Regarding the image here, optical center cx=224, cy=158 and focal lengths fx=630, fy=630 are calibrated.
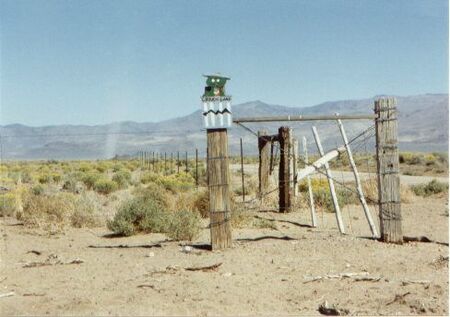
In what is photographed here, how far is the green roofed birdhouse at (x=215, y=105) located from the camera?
10750 millimetres

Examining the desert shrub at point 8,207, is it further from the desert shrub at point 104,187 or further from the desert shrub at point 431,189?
the desert shrub at point 431,189

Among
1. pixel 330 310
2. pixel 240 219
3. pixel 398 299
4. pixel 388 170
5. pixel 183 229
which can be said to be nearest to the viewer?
pixel 330 310

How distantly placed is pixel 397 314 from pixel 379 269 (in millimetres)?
2343

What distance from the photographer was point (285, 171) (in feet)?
54.6

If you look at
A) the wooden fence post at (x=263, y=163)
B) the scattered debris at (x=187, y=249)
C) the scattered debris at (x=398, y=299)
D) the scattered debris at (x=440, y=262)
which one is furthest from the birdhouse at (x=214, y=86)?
the wooden fence post at (x=263, y=163)

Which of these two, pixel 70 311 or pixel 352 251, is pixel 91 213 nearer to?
pixel 352 251

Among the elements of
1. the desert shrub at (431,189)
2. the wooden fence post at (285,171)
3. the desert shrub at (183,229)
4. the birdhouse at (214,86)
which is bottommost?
the desert shrub at (431,189)

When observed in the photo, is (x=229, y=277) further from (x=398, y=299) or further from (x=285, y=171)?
(x=285, y=171)

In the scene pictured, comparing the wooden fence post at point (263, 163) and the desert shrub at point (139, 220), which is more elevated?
the wooden fence post at point (263, 163)

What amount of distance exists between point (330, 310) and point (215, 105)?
462 centimetres

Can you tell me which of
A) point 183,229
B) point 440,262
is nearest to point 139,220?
point 183,229

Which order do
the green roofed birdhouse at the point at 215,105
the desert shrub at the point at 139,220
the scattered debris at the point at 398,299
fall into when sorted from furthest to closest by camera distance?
the desert shrub at the point at 139,220
the green roofed birdhouse at the point at 215,105
the scattered debris at the point at 398,299

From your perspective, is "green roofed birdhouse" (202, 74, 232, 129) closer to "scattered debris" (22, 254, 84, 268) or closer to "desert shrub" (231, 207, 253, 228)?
"scattered debris" (22, 254, 84, 268)

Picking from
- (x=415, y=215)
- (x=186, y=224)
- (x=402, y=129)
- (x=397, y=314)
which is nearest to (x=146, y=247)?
(x=186, y=224)
